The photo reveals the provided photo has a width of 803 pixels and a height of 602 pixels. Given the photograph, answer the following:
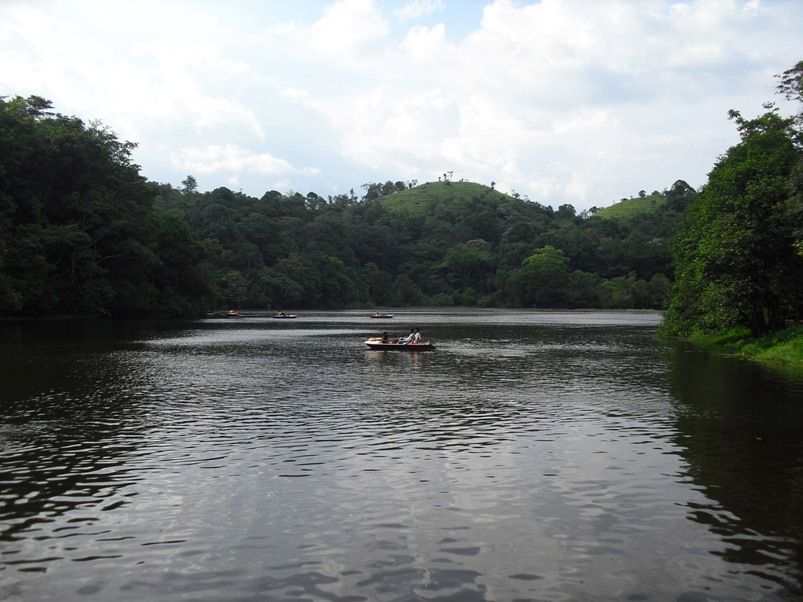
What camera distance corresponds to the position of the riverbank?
41062 millimetres

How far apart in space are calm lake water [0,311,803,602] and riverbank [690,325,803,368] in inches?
405

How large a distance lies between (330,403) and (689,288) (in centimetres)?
3760

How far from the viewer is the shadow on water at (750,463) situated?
1152 cm

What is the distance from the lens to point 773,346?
4478 centimetres

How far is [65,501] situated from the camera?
13852 millimetres

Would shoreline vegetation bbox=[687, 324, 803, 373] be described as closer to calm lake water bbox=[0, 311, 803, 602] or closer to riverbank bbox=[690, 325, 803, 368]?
riverbank bbox=[690, 325, 803, 368]

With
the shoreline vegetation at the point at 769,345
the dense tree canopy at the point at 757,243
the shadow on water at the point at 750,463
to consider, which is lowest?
the shadow on water at the point at 750,463

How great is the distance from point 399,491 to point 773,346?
39.2m

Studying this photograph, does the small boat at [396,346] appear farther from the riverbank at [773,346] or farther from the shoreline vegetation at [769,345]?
the riverbank at [773,346]

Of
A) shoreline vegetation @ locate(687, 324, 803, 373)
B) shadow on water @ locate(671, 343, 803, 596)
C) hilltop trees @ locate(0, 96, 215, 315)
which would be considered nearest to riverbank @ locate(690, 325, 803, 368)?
shoreline vegetation @ locate(687, 324, 803, 373)

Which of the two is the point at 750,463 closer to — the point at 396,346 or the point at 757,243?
the point at 757,243

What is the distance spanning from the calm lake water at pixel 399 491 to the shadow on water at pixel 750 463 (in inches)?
2.9

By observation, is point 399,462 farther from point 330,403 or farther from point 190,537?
point 330,403

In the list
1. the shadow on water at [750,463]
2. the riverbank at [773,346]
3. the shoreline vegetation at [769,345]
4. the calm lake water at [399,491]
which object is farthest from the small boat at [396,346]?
the riverbank at [773,346]
